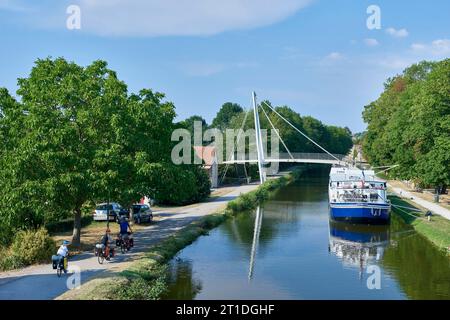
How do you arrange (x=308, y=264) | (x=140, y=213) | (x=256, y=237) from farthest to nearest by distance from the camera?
(x=140, y=213)
(x=256, y=237)
(x=308, y=264)

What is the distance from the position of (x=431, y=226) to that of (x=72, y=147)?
75.7ft

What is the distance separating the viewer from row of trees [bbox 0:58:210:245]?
22.9 m

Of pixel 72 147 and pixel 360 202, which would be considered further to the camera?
pixel 360 202

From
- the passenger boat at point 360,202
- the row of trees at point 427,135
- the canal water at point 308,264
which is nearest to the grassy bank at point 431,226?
the canal water at point 308,264

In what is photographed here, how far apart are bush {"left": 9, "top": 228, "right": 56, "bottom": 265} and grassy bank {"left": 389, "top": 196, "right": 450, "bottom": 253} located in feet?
66.1

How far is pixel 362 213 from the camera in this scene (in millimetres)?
38375

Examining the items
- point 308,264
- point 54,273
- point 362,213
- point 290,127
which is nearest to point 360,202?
point 362,213

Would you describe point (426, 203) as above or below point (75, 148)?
below

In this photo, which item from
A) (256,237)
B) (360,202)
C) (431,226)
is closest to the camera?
(256,237)

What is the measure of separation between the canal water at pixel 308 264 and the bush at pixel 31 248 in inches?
215

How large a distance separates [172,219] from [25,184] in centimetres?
1613

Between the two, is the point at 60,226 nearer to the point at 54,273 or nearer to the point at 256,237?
the point at 256,237
